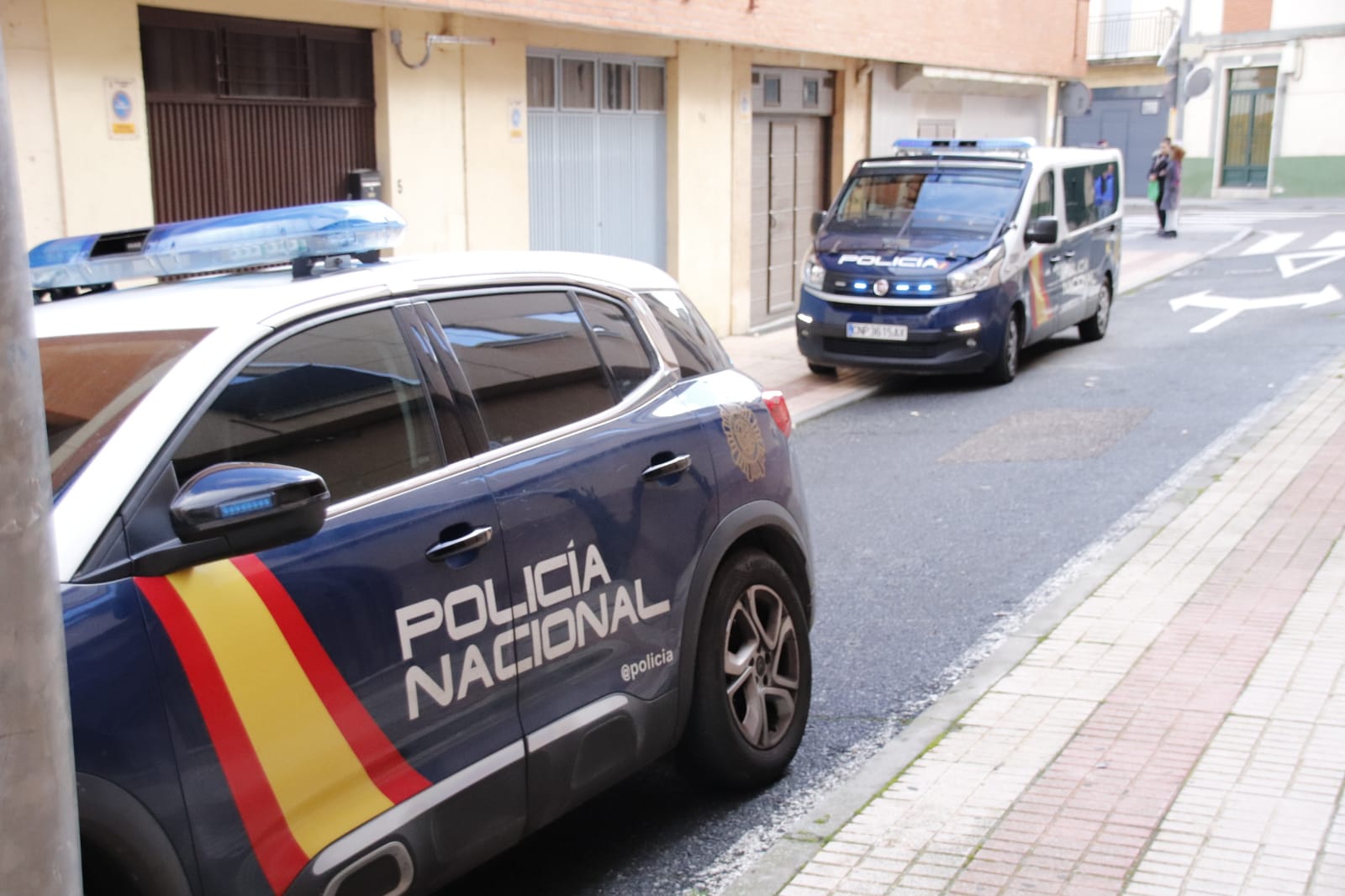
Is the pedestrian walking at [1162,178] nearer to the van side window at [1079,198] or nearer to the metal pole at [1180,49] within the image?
the metal pole at [1180,49]

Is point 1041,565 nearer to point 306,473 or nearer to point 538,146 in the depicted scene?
point 306,473

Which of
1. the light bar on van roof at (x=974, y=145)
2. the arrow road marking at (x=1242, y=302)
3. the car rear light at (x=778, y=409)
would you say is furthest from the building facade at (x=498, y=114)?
the car rear light at (x=778, y=409)

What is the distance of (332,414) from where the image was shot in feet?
11.2

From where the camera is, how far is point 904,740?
16.7 feet

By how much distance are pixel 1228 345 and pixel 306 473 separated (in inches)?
536

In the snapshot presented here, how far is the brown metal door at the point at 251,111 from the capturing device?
10.3 metres

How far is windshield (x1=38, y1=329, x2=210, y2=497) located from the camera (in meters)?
3.02

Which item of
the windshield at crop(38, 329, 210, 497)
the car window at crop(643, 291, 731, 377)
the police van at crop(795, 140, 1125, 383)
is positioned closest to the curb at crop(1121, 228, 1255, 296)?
the police van at crop(795, 140, 1125, 383)

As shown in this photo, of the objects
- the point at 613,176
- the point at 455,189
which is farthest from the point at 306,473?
the point at 613,176

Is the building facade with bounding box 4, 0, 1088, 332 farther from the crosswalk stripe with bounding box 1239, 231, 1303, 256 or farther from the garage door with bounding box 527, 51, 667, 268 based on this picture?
the crosswalk stripe with bounding box 1239, 231, 1303, 256

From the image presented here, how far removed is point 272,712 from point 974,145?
12.8 metres

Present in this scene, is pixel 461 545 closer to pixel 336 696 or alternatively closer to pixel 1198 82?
pixel 336 696

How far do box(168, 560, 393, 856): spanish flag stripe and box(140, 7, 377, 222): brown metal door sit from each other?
8024 mm

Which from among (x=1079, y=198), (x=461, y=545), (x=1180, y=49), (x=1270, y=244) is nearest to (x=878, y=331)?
(x=1079, y=198)
